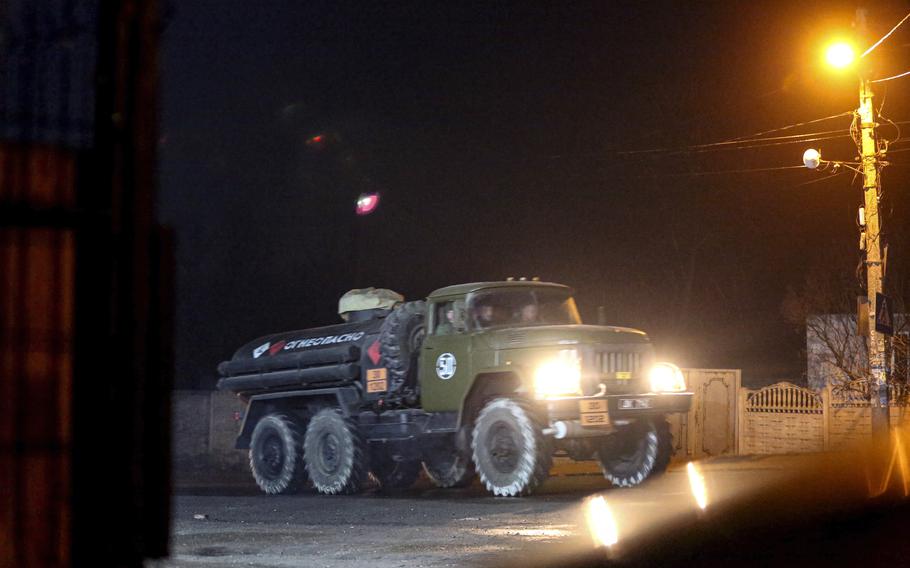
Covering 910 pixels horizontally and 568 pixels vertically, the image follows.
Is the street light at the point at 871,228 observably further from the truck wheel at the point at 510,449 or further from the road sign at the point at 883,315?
the truck wheel at the point at 510,449

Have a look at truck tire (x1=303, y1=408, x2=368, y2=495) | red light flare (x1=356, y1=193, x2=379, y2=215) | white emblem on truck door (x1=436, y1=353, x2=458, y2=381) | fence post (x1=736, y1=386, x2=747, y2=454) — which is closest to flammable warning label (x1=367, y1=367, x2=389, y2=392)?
truck tire (x1=303, y1=408, x2=368, y2=495)

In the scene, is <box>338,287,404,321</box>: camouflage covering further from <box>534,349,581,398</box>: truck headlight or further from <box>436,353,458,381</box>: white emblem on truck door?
<box>534,349,581,398</box>: truck headlight

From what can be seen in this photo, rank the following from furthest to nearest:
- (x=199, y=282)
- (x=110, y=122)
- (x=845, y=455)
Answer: (x=199, y=282), (x=845, y=455), (x=110, y=122)

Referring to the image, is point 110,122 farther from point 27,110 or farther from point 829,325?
point 829,325

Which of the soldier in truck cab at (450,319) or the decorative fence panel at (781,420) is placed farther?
the decorative fence panel at (781,420)

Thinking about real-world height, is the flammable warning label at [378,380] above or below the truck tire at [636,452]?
above

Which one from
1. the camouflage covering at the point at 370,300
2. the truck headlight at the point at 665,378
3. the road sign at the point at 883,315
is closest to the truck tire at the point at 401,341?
the camouflage covering at the point at 370,300

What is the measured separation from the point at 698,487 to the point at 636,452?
144 cm

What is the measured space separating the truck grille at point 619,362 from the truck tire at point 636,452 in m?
0.76

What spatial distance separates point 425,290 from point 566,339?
1278 inches

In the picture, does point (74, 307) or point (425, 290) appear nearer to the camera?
point (74, 307)

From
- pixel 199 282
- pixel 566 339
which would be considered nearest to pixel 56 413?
pixel 566 339

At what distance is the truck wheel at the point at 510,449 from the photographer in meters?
13.6

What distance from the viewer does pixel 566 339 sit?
1384 cm
